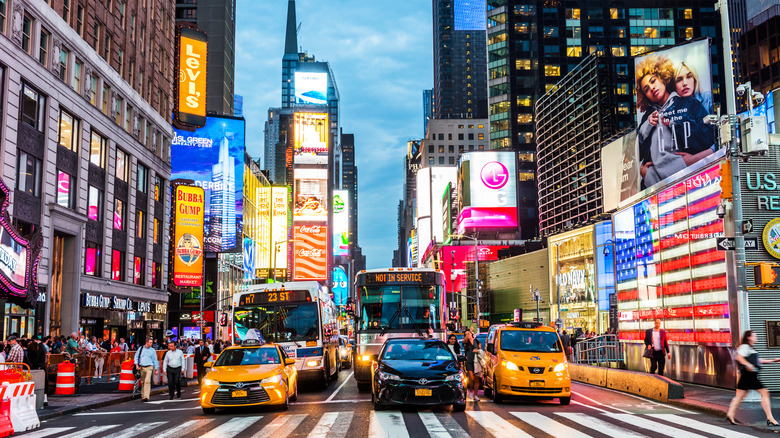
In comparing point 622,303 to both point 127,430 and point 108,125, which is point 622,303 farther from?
point 108,125

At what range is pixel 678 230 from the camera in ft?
76.1

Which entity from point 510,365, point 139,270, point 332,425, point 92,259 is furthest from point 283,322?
point 139,270

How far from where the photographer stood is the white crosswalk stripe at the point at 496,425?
1230 cm

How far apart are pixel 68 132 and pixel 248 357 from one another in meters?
25.4

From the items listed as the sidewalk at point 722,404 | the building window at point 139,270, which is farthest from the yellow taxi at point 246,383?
the building window at point 139,270

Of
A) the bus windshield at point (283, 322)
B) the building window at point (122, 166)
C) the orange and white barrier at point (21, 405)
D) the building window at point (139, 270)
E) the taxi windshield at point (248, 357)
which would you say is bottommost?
the orange and white barrier at point (21, 405)

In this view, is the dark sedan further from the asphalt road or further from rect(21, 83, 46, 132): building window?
rect(21, 83, 46, 132): building window

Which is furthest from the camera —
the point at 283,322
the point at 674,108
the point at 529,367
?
the point at 674,108

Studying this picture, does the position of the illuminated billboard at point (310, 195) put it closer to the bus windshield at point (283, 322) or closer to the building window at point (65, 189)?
the building window at point (65, 189)

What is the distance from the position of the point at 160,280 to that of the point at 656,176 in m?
38.1

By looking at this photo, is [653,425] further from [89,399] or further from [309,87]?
[309,87]

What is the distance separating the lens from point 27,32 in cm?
3378

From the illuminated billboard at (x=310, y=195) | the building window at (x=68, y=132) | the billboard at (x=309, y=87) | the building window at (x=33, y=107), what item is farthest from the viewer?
the billboard at (x=309, y=87)

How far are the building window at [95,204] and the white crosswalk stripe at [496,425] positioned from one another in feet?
105
